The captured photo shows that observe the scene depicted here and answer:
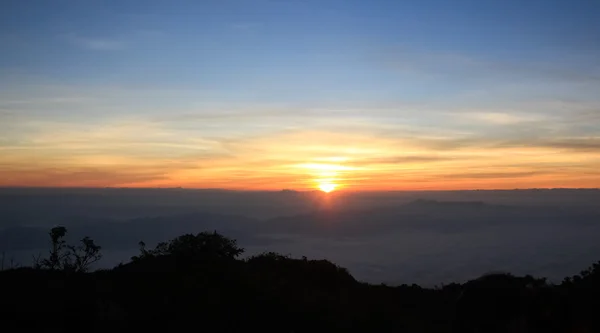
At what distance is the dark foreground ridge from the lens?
37.7 ft

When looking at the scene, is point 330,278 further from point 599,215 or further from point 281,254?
point 599,215

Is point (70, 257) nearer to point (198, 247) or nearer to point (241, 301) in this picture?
point (198, 247)

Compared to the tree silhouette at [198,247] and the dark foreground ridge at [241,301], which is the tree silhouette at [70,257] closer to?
the dark foreground ridge at [241,301]

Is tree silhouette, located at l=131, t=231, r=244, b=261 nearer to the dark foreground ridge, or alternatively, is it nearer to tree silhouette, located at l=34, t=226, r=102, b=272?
the dark foreground ridge

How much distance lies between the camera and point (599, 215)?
632 ft

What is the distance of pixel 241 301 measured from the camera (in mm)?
13648

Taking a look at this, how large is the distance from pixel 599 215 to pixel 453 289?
206560 mm

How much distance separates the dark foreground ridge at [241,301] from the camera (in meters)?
11.5

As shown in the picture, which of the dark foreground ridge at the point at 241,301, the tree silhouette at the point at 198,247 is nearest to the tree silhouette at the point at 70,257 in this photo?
the dark foreground ridge at the point at 241,301

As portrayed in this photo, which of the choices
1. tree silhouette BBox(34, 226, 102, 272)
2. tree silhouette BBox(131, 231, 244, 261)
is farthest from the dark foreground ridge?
tree silhouette BBox(131, 231, 244, 261)

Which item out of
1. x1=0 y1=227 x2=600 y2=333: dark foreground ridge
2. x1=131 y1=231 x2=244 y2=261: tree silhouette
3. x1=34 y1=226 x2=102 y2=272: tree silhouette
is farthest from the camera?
x1=131 y1=231 x2=244 y2=261: tree silhouette

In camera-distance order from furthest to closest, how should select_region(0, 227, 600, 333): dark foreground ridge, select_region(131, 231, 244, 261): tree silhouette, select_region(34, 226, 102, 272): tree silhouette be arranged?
1. select_region(131, 231, 244, 261): tree silhouette
2. select_region(34, 226, 102, 272): tree silhouette
3. select_region(0, 227, 600, 333): dark foreground ridge

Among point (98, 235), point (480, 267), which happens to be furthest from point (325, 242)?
point (480, 267)

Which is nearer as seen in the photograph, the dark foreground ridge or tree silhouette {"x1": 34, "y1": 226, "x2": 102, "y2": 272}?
the dark foreground ridge
